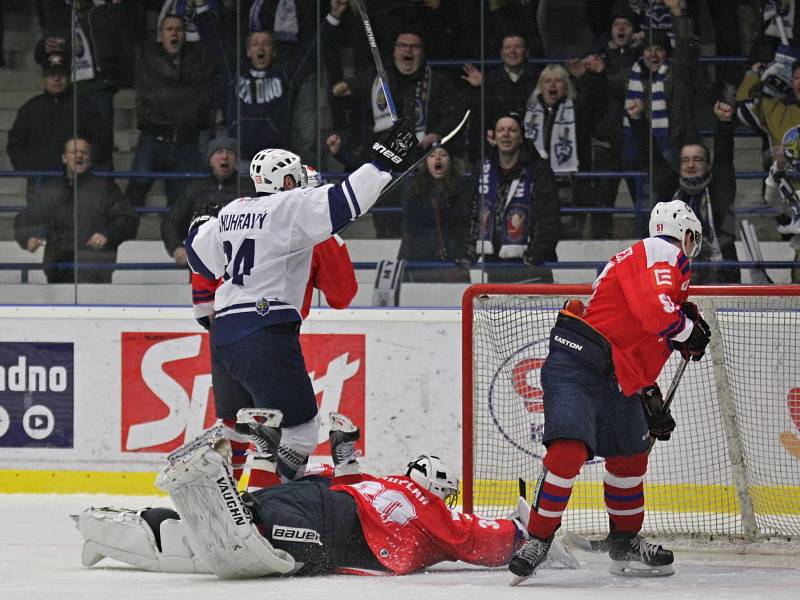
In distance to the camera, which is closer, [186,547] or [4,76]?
[186,547]

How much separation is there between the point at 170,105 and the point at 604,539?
134 inches

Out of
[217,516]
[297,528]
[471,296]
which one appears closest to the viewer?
[217,516]

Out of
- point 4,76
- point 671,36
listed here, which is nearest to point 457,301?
point 671,36

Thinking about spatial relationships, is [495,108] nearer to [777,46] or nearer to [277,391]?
[777,46]

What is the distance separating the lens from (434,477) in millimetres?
4230

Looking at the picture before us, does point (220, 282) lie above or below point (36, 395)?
above

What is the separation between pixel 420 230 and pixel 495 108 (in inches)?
26.0

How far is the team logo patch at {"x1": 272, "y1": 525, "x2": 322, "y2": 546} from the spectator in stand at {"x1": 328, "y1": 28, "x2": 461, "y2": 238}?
3.00m

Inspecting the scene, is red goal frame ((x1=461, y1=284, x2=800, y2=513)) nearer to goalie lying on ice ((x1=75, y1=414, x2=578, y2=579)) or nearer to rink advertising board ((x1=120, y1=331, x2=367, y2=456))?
goalie lying on ice ((x1=75, y1=414, x2=578, y2=579))

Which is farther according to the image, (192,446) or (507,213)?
(507,213)

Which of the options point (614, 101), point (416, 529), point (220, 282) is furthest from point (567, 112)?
point (416, 529)

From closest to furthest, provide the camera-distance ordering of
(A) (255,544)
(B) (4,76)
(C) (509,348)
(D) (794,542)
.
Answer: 1. (A) (255,544)
2. (D) (794,542)
3. (C) (509,348)
4. (B) (4,76)

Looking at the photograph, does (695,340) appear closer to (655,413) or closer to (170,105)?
(655,413)

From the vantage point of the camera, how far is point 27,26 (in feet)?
23.0
